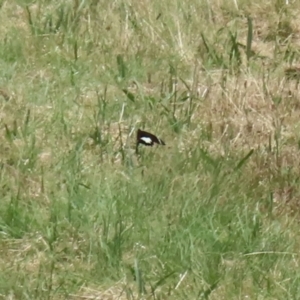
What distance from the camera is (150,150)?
4172 millimetres

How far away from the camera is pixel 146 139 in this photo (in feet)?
13.9

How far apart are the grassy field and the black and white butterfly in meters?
0.05

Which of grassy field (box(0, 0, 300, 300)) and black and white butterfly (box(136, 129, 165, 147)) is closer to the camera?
grassy field (box(0, 0, 300, 300))

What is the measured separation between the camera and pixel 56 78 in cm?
473

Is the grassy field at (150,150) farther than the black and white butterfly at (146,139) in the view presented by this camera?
No

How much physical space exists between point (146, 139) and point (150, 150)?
89 mm

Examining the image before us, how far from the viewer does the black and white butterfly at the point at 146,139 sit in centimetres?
423

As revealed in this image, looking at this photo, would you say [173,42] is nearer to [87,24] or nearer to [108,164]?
[87,24]

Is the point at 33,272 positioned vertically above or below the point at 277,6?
below

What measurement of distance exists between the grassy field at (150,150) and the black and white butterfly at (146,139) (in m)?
0.05

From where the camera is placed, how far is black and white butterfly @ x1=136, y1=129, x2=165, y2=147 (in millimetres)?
4227

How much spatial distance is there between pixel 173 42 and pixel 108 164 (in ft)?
4.08

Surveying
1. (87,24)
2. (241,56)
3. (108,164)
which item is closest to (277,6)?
(241,56)

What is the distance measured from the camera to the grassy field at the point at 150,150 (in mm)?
3484
